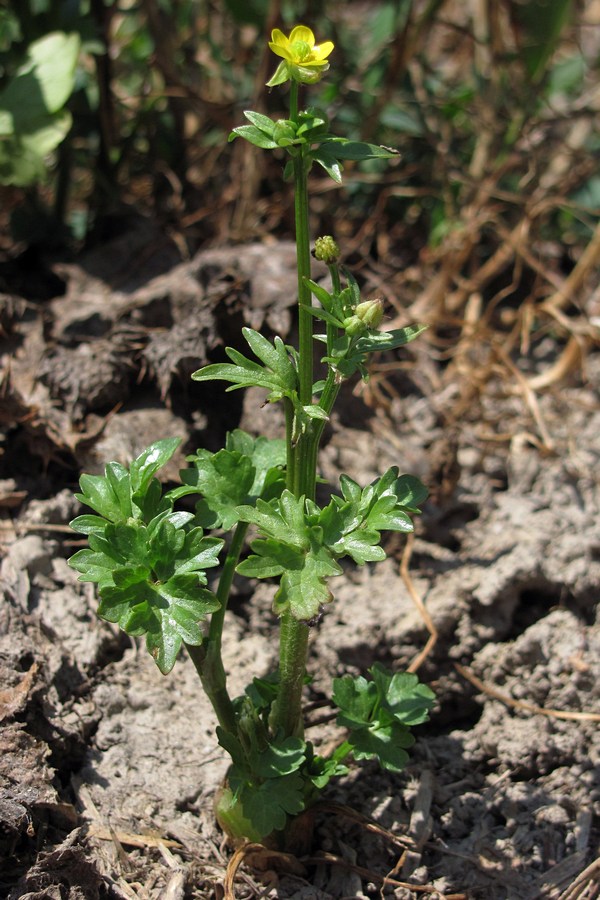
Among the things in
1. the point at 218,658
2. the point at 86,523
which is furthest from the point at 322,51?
the point at 218,658

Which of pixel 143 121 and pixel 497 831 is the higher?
pixel 143 121

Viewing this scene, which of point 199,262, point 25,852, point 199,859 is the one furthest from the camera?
point 199,262

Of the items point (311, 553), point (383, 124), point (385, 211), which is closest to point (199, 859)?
point (311, 553)

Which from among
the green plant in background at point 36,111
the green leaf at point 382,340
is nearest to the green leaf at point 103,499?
the green leaf at point 382,340

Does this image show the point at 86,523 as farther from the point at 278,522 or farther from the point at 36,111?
the point at 36,111

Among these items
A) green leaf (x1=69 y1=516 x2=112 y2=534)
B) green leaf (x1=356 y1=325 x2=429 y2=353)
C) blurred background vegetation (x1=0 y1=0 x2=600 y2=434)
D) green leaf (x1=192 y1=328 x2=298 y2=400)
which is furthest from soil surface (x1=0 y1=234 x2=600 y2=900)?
green leaf (x1=356 y1=325 x2=429 y2=353)

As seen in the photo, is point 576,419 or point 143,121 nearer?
point 576,419

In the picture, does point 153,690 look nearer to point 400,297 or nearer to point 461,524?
point 461,524

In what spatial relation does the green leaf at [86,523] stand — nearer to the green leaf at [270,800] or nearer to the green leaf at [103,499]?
the green leaf at [103,499]
